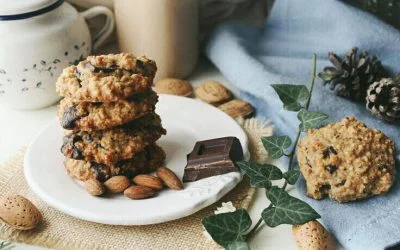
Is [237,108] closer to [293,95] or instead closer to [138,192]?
[293,95]

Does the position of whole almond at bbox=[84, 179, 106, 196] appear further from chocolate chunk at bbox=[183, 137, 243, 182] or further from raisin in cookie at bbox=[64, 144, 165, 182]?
chocolate chunk at bbox=[183, 137, 243, 182]

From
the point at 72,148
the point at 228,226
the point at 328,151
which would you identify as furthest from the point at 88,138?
the point at 328,151

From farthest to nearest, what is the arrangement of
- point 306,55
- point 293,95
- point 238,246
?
point 306,55 → point 293,95 → point 238,246

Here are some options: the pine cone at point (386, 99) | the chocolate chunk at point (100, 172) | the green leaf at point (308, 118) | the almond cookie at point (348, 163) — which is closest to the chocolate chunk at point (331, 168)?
the almond cookie at point (348, 163)

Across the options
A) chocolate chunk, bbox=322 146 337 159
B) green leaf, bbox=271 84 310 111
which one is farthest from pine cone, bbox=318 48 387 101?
chocolate chunk, bbox=322 146 337 159

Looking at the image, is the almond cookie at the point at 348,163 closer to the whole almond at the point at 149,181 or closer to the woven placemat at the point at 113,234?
the woven placemat at the point at 113,234

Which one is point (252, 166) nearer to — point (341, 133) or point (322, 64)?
point (341, 133)
